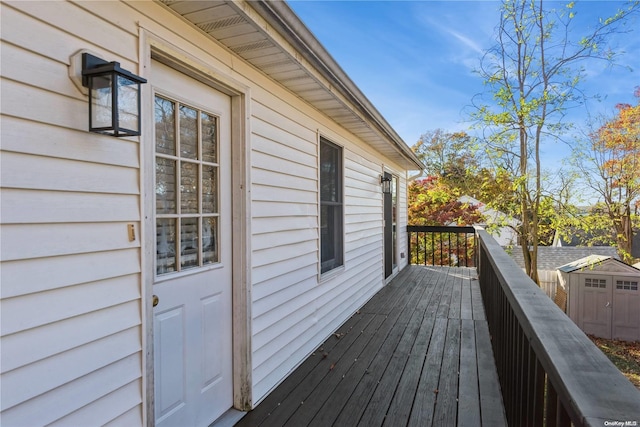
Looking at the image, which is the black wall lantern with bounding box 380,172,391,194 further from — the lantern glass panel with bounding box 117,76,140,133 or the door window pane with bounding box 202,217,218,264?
the lantern glass panel with bounding box 117,76,140,133

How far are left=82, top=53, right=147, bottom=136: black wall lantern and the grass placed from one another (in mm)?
9649

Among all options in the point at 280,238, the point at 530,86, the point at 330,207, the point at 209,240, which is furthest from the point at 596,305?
the point at 209,240

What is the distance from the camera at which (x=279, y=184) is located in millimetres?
2865

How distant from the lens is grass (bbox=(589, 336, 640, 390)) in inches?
A: 317

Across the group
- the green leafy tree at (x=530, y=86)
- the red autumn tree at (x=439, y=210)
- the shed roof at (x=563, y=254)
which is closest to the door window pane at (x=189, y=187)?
the green leafy tree at (x=530, y=86)

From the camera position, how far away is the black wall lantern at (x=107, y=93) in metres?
1.38

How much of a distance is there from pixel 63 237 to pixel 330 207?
118 inches

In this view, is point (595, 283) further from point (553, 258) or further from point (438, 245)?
point (438, 245)

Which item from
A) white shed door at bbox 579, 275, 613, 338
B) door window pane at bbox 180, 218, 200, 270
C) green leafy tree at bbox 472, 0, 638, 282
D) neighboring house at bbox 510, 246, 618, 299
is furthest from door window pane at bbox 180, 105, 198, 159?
neighboring house at bbox 510, 246, 618, 299

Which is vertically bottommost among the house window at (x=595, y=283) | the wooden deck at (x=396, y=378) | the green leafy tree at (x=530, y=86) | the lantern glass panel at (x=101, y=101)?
the house window at (x=595, y=283)

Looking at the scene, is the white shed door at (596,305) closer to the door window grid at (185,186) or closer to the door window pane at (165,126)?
the door window grid at (185,186)

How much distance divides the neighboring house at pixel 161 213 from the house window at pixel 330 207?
41cm

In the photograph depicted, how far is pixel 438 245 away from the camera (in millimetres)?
11242

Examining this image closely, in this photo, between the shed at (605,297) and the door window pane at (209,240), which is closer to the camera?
the door window pane at (209,240)
